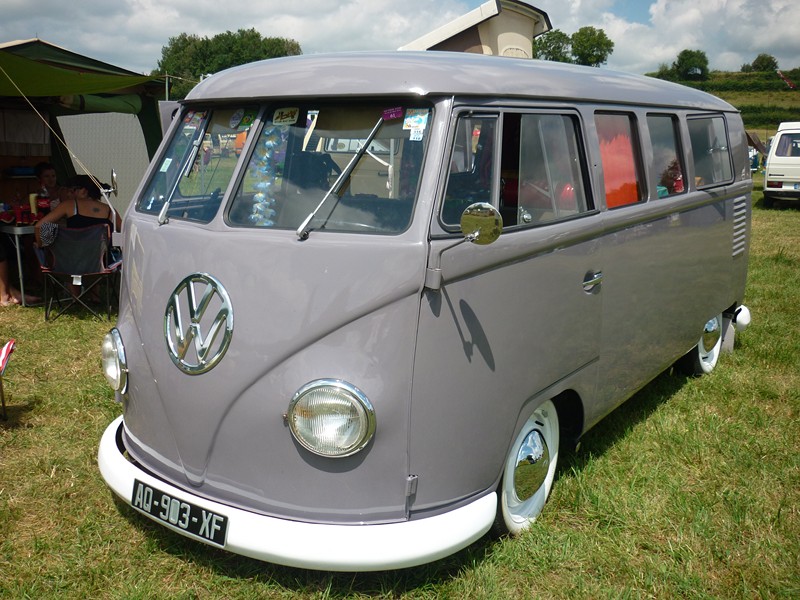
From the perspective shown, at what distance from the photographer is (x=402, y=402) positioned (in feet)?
8.50

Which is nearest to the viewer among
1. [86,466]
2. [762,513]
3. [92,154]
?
[762,513]

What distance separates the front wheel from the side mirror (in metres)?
0.99

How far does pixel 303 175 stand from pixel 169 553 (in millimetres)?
1697

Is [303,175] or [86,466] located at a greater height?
[303,175]

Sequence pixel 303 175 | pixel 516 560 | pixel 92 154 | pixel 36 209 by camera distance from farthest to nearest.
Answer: pixel 92 154, pixel 36 209, pixel 516 560, pixel 303 175

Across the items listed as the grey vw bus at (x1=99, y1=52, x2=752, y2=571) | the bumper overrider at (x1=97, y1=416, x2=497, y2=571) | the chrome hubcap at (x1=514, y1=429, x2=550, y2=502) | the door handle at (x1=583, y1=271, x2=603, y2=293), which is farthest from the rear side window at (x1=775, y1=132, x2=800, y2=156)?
the bumper overrider at (x1=97, y1=416, x2=497, y2=571)

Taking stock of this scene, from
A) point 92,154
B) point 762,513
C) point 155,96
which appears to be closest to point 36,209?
point 155,96

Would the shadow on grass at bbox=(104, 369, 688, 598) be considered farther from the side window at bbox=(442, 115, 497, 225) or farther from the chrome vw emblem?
the side window at bbox=(442, 115, 497, 225)

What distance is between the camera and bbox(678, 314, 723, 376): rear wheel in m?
5.50

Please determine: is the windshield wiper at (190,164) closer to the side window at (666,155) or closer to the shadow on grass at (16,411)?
the shadow on grass at (16,411)

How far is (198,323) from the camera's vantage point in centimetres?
281

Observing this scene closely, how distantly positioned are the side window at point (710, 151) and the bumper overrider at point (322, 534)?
3034 millimetres

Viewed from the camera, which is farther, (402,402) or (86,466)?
(86,466)

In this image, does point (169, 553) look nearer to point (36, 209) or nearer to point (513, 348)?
point (513, 348)
